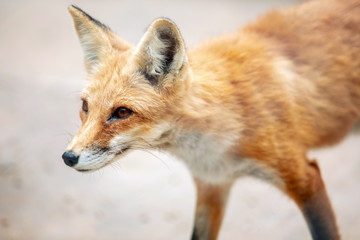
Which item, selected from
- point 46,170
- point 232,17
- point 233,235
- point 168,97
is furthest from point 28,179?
point 232,17

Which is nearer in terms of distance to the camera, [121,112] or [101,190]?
[121,112]

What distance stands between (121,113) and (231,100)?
35.9 inches

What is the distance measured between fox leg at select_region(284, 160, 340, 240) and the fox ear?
126 cm

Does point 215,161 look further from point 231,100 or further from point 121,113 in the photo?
point 121,113

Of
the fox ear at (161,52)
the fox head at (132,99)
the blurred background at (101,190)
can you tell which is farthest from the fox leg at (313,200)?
the fox ear at (161,52)

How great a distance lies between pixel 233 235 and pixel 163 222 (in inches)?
35.6

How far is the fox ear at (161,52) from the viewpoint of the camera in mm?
2750

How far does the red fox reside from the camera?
9.43ft

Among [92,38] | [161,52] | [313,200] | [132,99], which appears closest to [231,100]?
[161,52]

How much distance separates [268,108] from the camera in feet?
10.7

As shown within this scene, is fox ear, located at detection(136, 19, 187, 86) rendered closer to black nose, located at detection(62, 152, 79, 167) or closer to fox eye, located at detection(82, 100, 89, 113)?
fox eye, located at detection(82, 100, 89, 113)

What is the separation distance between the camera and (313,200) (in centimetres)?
325

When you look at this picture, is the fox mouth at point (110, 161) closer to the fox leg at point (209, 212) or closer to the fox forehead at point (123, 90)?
the fox forehead at point (123, 90)

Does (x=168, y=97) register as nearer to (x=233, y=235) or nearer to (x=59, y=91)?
(x=233, y=235)
